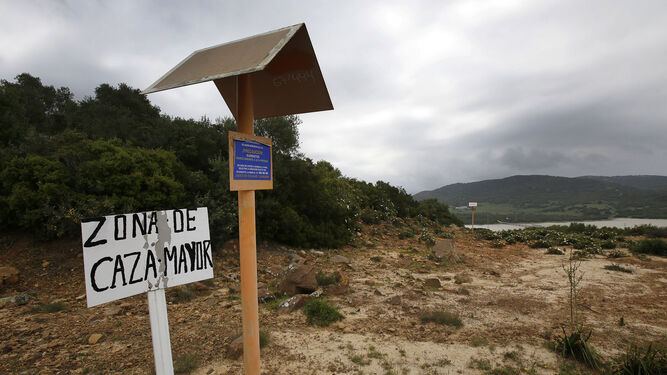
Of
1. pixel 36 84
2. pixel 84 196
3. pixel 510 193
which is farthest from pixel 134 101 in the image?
pixel 510 193

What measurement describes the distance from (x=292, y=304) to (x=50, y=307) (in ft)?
12.6

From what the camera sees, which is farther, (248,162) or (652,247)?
(652,247)

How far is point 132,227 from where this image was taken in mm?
1718

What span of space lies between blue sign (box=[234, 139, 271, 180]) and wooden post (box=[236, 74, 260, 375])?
6.1 inches

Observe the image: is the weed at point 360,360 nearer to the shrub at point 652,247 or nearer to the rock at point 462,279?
the rock at point 462,279

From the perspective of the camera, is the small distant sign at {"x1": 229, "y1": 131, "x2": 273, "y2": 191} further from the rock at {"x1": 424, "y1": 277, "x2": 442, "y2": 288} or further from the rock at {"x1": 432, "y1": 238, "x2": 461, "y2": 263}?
the rock at {"x1": 432, "y1": 238, "x2": 461, "y2": 263}

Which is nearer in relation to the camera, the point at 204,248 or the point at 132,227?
the point at 132,227

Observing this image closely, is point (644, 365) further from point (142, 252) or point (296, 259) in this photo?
point (296, 259)

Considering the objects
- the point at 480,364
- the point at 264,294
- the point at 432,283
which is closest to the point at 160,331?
the point at 480,364

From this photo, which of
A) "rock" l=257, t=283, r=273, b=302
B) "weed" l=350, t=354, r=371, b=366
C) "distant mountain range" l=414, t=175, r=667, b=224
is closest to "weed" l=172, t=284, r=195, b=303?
"rock" l=257, t=283, r=273, b=302

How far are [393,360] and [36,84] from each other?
31295 mm

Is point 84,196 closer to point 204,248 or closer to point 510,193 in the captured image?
point 204,248

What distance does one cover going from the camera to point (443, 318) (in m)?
4.39

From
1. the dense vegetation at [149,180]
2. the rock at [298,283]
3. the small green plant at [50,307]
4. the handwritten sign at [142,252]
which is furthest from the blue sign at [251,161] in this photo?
the dense vegetation at [149,180]
